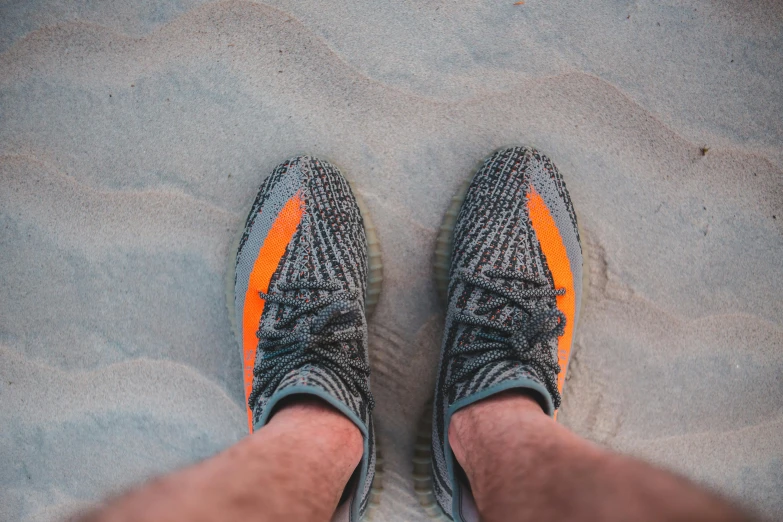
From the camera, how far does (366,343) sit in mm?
1139

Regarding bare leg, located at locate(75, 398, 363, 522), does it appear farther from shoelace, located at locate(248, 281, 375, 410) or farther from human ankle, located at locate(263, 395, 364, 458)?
shoelace, located at locate(248, 281, 375, 410)

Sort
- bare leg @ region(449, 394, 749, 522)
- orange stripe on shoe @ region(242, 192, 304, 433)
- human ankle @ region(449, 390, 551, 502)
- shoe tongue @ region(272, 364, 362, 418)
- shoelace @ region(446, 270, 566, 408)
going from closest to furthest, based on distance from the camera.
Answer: bare leg @ region(449, 394, 749, 522) < human ankle @ region(449, 390, 551, 502) < shoe tongue @ region(272, 364, 362, 418) < shoelace @ region(446, 270, 566, 408) < orange stripe on shoe @ region(242, 192, 304, 433)

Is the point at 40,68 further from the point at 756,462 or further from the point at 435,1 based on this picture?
the point at 756,462

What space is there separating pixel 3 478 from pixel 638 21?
6.60 feet

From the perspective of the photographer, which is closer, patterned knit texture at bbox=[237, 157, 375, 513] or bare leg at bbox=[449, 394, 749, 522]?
bare leg at bbox=[449, 394, 749, 522]

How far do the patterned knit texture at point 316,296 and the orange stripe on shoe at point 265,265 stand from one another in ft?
0.04

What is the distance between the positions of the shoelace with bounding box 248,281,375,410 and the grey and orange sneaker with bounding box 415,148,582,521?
21 cm

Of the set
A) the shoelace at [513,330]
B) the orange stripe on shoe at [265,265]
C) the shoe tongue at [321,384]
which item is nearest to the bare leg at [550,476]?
the shoelace at [513,330]

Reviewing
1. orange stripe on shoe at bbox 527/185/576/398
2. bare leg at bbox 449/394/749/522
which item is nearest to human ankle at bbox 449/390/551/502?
bare leg at bbox 449/394/749/522

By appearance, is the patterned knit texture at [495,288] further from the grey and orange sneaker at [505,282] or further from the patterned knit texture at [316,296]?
the patterned knit texture at [316,296]

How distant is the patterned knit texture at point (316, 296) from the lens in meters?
1.03

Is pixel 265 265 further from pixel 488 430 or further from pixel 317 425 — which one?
pixel 488 430

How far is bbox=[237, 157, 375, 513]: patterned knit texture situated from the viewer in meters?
1.03

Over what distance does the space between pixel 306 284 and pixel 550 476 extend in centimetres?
66
